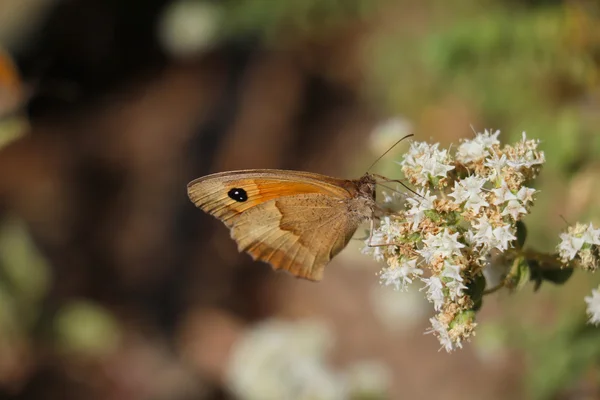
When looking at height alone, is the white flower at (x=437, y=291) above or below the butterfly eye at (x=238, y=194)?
below

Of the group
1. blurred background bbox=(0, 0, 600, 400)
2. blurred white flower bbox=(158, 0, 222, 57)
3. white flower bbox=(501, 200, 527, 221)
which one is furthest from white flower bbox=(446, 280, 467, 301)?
blurred white flower bbox=(158, 0, 222, 57)

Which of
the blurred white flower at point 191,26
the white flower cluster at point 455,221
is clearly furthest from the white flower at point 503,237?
the blurred white flower at point 191,26

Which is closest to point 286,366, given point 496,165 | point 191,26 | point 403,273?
point 403,273

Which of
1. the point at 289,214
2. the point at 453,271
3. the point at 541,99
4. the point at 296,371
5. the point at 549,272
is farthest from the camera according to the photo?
the point at 296,371

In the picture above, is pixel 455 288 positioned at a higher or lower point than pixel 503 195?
lower

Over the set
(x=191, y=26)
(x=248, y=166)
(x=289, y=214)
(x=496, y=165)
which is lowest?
(x=289, y=214)

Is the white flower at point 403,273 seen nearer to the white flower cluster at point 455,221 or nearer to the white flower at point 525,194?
the white flower cluster at point 455,221

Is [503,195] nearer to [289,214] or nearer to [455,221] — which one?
[455,221]
